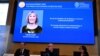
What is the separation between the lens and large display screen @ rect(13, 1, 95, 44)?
249 inches

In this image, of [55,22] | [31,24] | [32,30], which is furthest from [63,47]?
[31,24]

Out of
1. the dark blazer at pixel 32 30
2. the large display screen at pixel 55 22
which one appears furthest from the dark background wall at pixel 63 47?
the dark blazer at pixel 32 30

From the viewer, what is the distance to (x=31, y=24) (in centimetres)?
667

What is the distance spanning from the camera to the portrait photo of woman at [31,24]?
657cm

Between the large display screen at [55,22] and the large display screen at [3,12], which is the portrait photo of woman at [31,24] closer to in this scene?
the large display screen at [55,22]

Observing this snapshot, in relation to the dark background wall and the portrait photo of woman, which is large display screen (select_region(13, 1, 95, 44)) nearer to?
the portrait photo of woman

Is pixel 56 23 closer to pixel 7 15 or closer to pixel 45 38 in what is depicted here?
pixel 45 38

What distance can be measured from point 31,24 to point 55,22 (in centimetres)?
72

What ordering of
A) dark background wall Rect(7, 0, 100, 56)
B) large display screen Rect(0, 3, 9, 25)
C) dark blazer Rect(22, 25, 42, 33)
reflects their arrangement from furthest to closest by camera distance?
large display screen Rect(0, 3, 9, 25)
dark blazer Rect(22, 25, 42, 33)
dark background wall Rect(7, 0, 100, 56)

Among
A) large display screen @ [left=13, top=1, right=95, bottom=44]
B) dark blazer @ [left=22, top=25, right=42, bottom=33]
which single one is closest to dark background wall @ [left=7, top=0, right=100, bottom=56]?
large display screen @ [left=13, top=1, right=95, bottom=44]

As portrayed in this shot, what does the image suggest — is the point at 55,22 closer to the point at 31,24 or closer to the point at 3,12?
the point at 31,24

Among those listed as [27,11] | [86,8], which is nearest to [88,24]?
[86,8]

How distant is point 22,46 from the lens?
6590 mm

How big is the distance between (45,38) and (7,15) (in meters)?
1.46
